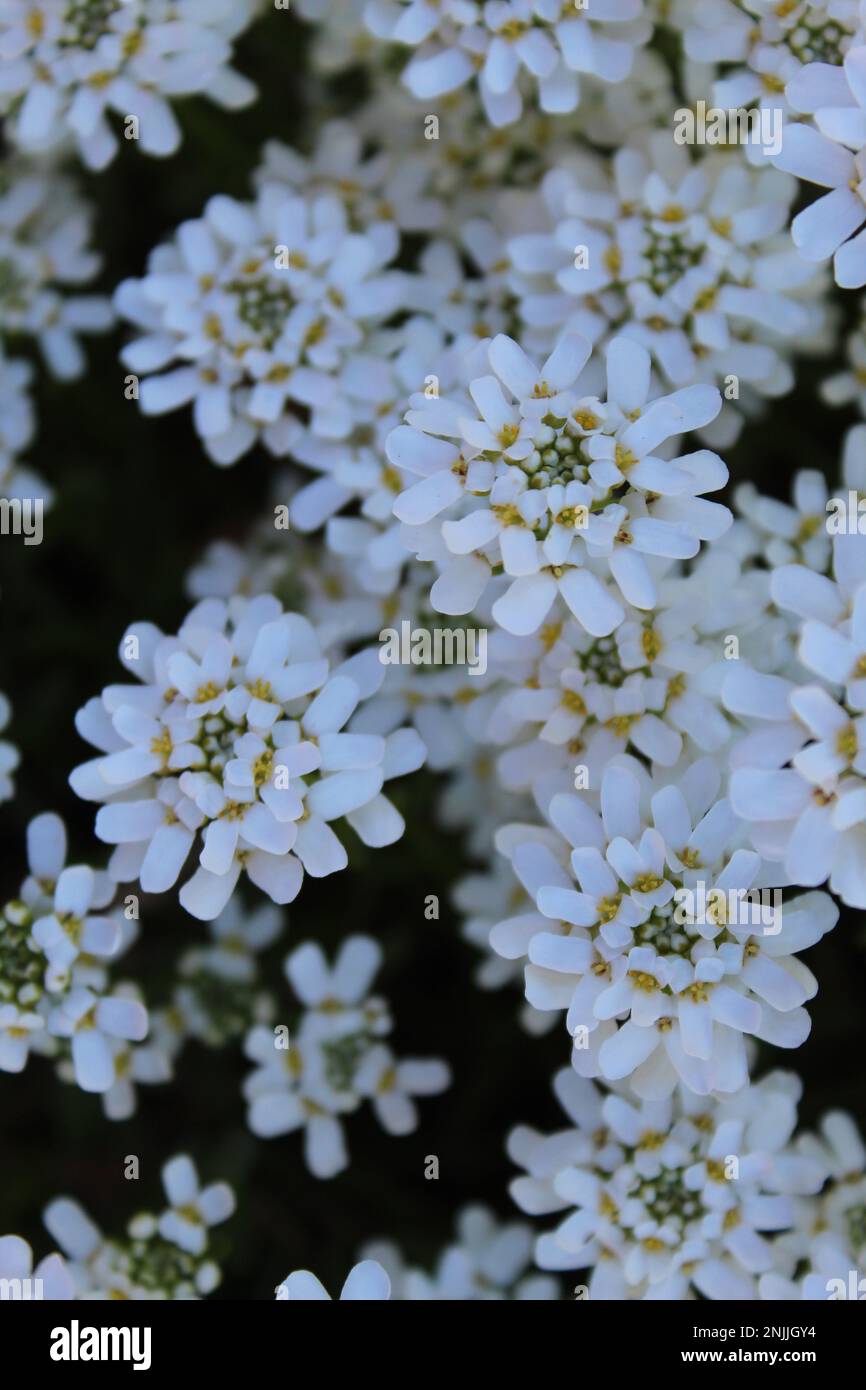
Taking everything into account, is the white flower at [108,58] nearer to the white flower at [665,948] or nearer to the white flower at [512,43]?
the white flower at [512,43]

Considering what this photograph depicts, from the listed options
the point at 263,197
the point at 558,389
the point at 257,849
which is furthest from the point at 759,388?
the point at 257,849

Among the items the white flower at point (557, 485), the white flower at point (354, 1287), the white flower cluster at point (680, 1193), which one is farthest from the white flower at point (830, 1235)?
the white flower at point (557, 485)

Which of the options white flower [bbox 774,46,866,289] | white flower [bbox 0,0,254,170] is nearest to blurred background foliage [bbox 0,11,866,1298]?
white flower [bbox 0,0,254,170]

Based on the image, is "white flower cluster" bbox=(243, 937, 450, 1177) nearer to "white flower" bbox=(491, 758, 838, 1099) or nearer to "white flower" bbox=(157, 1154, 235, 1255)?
"white flower" bbox=(157, 1154, 235, 1255)

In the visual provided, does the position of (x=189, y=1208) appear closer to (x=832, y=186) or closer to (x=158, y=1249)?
(x=158, y=1249)
